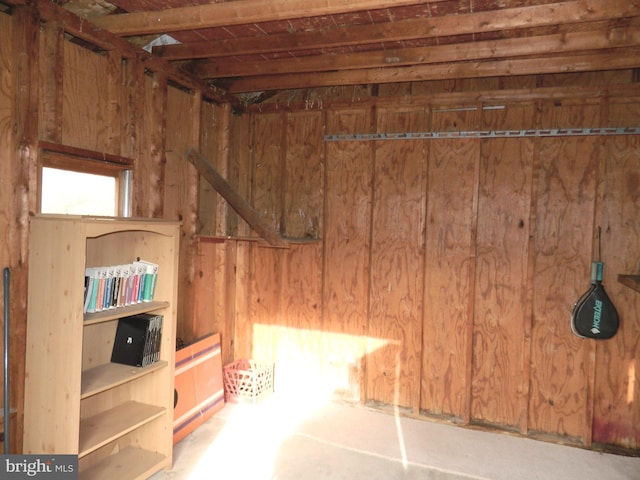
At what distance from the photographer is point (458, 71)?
10.6ft

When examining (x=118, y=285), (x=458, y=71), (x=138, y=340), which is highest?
(x=458, y=71)

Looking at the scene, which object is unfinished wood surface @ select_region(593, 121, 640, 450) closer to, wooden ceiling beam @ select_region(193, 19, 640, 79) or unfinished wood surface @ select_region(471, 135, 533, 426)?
unfinished wood surface @ select_region(471, 135, 533, 426)

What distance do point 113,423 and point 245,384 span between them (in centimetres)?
139

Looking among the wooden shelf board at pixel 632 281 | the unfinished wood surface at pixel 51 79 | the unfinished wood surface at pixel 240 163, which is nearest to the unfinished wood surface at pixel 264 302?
the unfinished wood surface at pixel 240 163

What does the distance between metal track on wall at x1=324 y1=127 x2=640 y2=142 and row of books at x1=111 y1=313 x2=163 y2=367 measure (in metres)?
2.23

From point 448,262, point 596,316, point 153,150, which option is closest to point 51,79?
point 153,150

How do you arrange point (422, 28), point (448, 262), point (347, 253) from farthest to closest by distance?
point (347, 253) → point (448, 262) → point (422, 28)

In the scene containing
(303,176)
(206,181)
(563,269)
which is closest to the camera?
(563,269)

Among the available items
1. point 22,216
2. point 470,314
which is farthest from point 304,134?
point 22,216

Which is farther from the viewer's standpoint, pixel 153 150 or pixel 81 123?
pixel 153 150

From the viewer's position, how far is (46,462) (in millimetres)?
2176

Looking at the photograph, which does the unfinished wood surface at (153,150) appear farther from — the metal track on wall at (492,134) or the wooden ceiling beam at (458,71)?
the metal track on wall at (492,134)

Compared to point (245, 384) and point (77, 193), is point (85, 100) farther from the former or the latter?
point (245, 384)

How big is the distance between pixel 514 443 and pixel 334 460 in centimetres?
146
